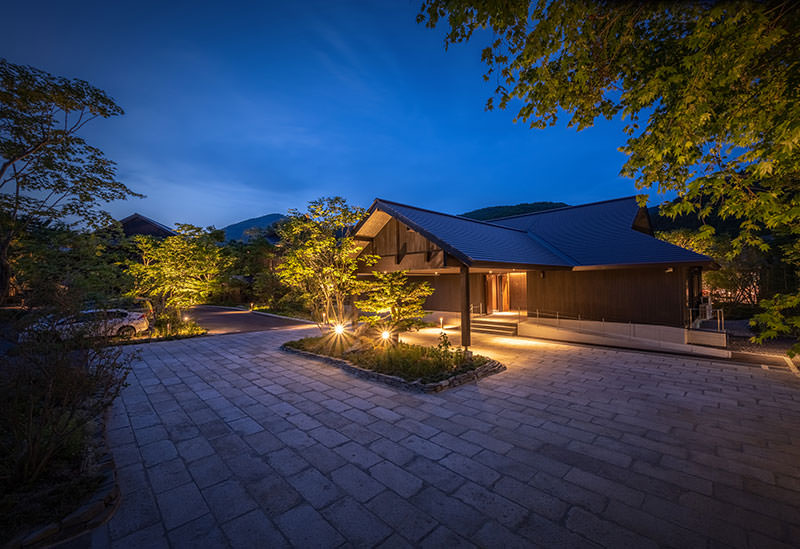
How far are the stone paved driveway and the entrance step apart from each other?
5926 mm

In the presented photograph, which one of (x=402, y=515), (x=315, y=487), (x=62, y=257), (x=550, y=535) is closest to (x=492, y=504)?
(x=550, y=535)

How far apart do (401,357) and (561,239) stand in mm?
11198

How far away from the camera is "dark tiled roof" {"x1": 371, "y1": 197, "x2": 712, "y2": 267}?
10039 millimetres

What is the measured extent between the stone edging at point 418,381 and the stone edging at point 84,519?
450cm

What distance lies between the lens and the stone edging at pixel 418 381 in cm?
624

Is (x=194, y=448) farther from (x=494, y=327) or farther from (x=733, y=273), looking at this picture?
(x=733, y=273)

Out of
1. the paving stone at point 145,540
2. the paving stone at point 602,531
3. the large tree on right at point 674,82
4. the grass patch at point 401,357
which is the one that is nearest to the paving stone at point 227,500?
the paving stone at point 145,540

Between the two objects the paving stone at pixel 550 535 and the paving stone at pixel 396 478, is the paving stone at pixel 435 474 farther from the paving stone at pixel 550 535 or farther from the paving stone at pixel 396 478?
the paving stone at pixel 550 535

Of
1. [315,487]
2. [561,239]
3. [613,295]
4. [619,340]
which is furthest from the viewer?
[561,239]

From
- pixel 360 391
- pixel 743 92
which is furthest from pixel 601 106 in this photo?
pixel 360 391

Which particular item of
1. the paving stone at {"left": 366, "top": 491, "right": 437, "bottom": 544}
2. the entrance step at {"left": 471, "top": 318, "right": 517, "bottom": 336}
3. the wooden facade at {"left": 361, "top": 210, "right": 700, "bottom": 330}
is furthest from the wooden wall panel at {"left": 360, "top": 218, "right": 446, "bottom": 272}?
the paving stone at {"left": 366, "top": 491, "right": 437, "bottom": 544}

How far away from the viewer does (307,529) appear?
268 centimetres

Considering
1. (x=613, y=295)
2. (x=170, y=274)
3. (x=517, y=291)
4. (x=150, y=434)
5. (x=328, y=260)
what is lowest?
(x=150, y=434)

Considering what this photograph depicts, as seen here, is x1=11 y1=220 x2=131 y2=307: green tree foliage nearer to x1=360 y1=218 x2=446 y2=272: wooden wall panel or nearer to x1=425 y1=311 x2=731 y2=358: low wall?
x1=360 y1=218 x2=446 y2=272: wooden wall panel
